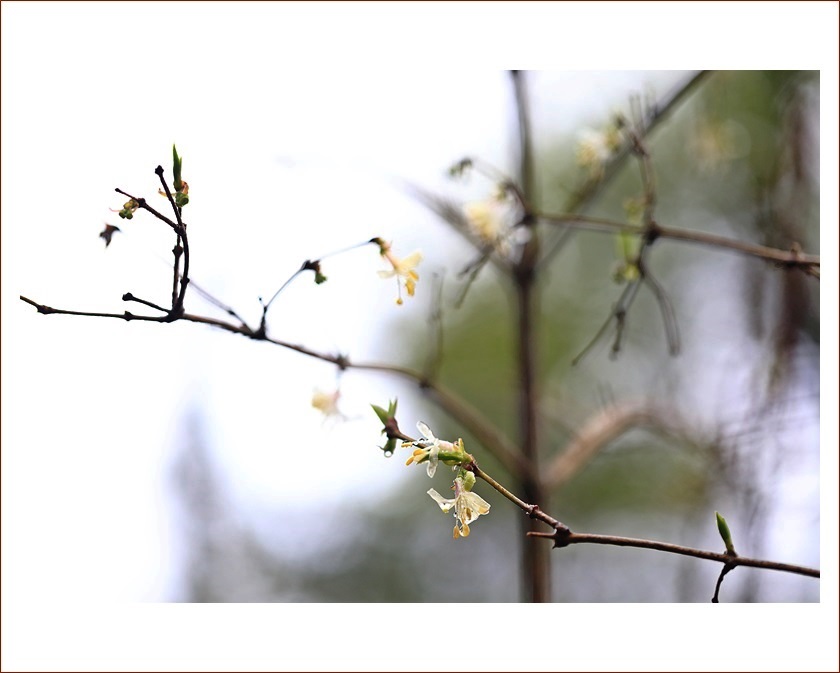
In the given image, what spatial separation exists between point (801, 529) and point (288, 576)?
11.5ft

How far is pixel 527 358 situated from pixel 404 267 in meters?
0.75

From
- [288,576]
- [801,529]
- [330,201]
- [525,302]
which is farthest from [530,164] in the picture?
[288,576]

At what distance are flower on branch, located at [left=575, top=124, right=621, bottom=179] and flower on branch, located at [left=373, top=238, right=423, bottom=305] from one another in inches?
20.3

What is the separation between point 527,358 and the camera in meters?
1.51

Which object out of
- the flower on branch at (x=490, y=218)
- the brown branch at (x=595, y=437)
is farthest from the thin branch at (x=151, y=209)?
the brown branch at (x=595, y=437)

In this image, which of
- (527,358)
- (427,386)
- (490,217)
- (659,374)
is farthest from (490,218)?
(659,374)

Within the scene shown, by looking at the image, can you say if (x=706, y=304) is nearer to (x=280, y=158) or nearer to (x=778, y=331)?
(x=778, y=331)

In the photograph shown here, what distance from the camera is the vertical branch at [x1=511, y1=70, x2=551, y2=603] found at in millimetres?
1370

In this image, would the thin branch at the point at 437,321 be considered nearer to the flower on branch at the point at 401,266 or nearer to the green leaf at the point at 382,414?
the flower on branch at the point at 401,266

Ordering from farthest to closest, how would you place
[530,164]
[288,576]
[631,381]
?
1. [288,576]
2. [631,381]
3. [530,164]

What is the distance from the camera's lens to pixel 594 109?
2088mm

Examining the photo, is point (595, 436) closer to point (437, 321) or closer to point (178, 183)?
point (437, 321)

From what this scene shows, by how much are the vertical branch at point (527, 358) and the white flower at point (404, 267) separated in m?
0.61

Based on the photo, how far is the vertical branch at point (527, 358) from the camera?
1370 mm
